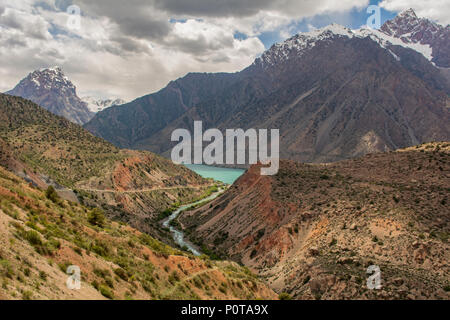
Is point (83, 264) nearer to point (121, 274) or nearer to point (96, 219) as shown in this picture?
point (121, 274)

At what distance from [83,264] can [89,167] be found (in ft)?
260

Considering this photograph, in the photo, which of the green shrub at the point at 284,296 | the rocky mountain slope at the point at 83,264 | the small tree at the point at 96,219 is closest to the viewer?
the rocky mountain slope at the point at 83,264

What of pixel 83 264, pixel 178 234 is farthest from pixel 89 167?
pixel 83 264

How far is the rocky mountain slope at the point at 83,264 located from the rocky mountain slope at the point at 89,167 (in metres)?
35.9

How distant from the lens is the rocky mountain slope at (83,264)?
13.5 meters

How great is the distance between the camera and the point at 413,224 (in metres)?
40.8

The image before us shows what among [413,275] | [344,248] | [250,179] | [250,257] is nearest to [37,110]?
[250,179]

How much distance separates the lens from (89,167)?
9175cm

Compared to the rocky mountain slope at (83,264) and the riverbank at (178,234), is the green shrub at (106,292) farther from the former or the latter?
the riverbank at (178,234)

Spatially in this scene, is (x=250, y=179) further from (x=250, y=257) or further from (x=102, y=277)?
(x=102, y=277)

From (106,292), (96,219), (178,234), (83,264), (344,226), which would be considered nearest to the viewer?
(106,292)

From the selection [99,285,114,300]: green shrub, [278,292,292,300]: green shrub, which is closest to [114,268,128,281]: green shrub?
[99,285,114,300]: green shrub

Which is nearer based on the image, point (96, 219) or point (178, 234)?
point (96, 219)

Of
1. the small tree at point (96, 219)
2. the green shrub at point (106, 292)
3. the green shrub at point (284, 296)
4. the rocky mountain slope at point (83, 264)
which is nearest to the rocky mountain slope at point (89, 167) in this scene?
the small tree at point (96, 219)
